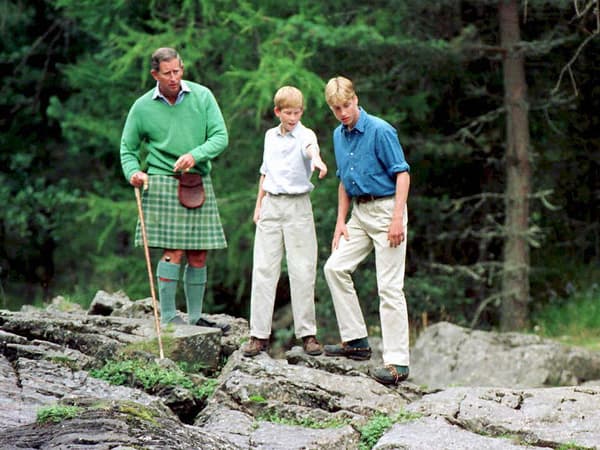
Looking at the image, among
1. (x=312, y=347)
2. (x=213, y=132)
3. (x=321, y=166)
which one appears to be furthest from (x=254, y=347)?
(x=213, y=132)

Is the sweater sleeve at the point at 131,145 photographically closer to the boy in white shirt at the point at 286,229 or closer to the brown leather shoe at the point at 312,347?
the boy in white shirt at the point at 286,229

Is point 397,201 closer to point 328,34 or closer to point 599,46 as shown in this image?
point 328,34

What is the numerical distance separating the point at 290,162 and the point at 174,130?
894 mm

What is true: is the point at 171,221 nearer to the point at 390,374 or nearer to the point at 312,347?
the point at 312,347

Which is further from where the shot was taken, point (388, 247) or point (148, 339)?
point (148, 339)

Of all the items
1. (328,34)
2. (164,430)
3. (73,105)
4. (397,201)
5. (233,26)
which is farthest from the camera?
(73,105)

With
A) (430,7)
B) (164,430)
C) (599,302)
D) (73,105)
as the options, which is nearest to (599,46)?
(430,7)

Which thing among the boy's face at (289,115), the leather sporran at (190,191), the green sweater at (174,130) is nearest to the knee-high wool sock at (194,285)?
the leather sporran at (190,191)

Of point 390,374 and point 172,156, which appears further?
point 172,156

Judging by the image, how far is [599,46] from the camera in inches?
557

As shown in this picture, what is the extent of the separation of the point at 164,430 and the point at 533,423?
192cm

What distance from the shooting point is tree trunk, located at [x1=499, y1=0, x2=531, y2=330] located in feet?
43.1

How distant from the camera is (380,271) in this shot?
6.54 meters

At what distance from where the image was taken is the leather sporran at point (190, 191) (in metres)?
7.17
